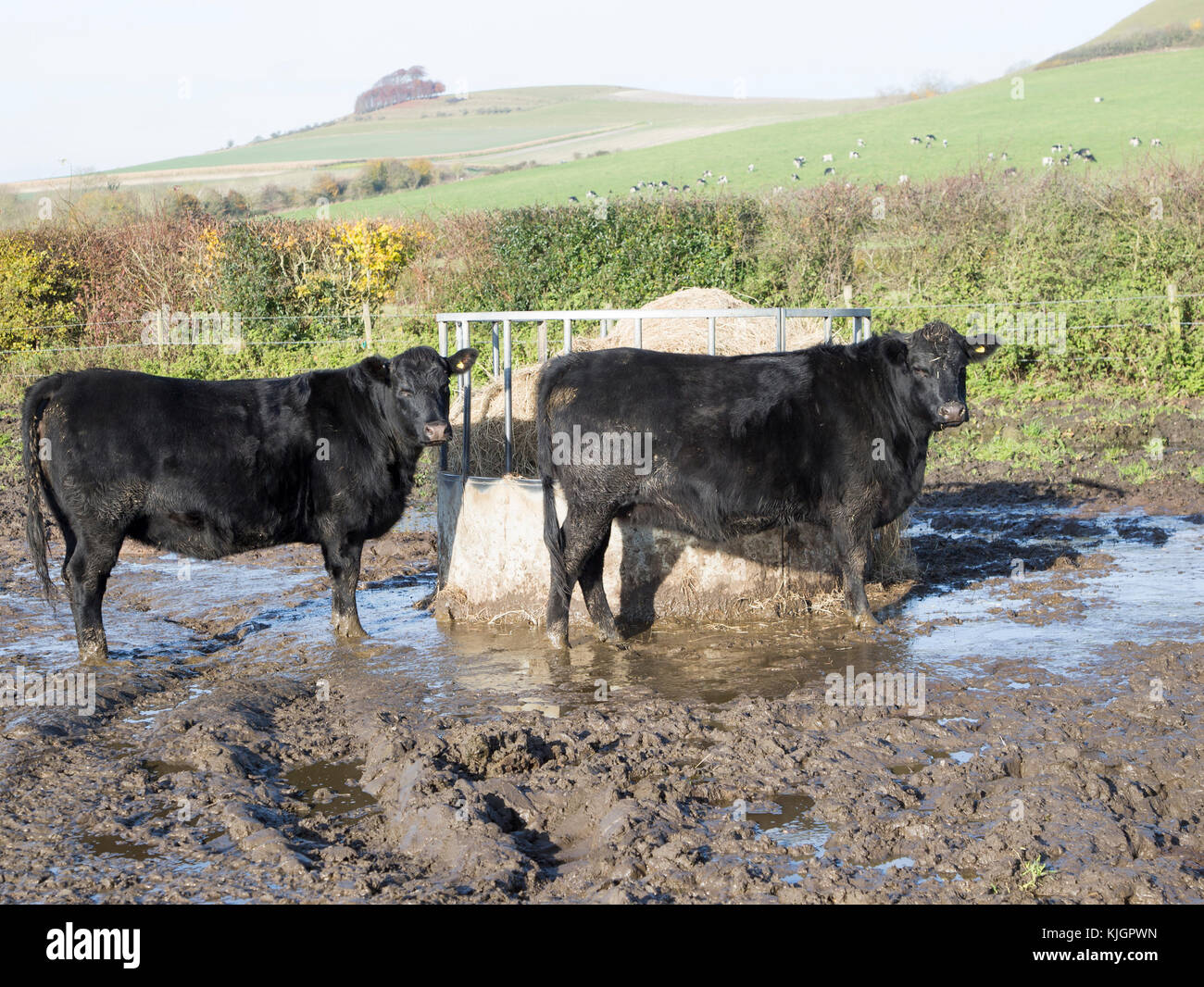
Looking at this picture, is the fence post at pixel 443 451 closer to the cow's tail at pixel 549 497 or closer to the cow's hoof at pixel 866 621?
the cow's tail at pixel 549 497

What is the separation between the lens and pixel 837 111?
64.3m

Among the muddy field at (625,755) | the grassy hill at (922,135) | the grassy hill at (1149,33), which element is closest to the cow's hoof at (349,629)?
the muddy field at (625,755)

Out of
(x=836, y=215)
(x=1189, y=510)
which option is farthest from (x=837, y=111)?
(x=1189, y=510)

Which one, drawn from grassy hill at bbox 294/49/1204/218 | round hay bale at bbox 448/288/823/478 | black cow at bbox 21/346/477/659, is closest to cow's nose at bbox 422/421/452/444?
black cow at bbox 21/346/477/659

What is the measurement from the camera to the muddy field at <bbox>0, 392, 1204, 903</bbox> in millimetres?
3680

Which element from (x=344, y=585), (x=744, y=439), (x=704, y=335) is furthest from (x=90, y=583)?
(x=704, y=335)

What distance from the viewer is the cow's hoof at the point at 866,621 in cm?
692

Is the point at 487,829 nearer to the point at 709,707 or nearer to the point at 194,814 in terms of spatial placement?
the point at 194,814

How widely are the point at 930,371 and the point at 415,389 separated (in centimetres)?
318

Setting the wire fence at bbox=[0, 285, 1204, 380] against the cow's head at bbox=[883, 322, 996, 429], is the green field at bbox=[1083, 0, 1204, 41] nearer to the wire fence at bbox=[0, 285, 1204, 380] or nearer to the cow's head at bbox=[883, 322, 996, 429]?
the wire fence at bbox=[0, 285, 1204, 380]

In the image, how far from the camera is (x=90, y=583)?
6609mm

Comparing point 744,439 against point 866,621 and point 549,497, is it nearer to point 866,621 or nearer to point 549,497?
point 549,497
